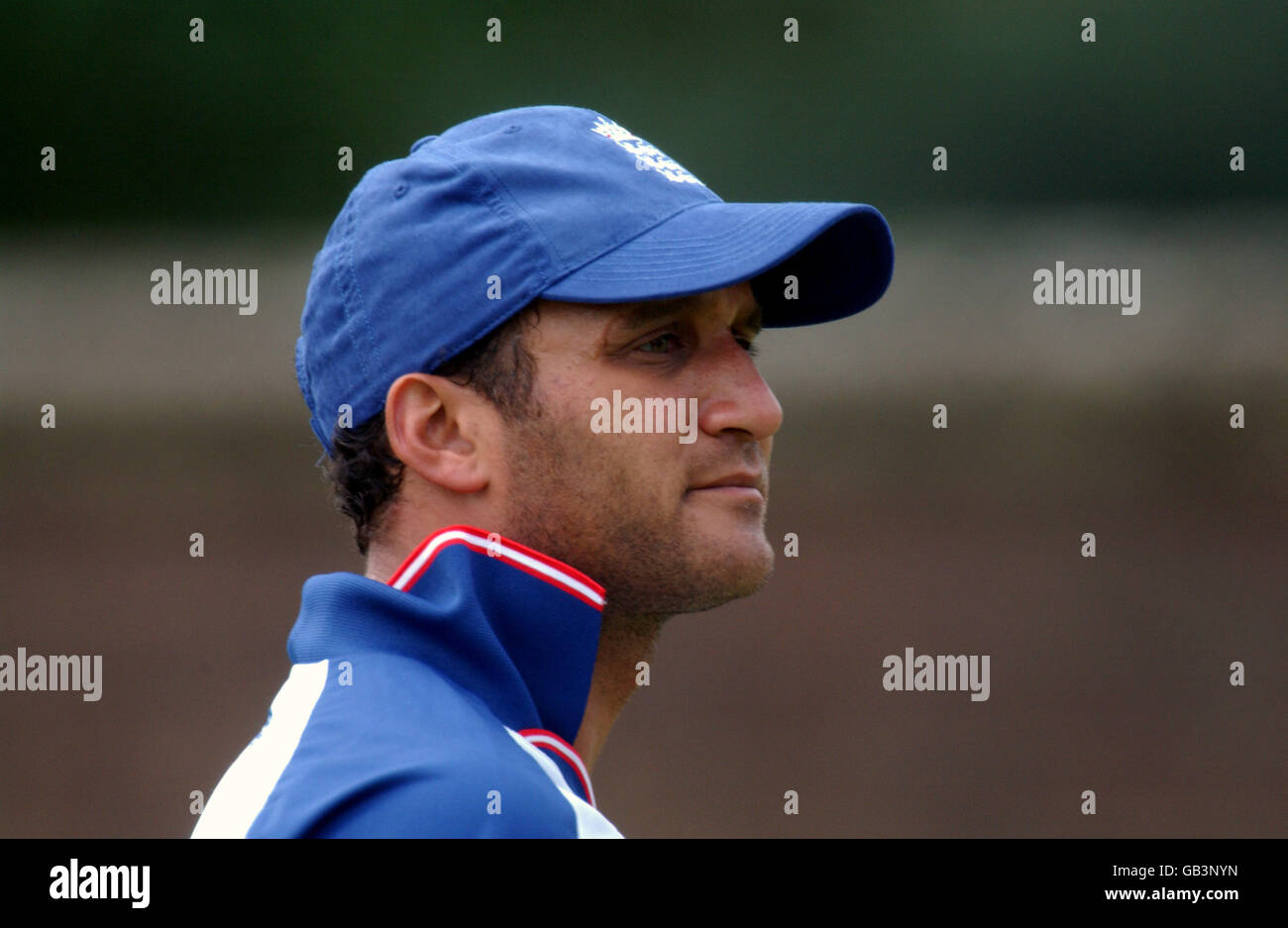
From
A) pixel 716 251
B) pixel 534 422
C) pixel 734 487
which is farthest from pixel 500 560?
pixel 716 251

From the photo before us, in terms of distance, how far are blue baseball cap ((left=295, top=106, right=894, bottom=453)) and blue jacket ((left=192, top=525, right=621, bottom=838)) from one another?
0.22m

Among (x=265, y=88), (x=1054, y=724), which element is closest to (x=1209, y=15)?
(x=1054, y=724)

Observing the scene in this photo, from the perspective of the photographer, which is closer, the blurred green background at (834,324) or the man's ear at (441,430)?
the man's ear at (441,430)

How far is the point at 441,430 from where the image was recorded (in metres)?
1.33

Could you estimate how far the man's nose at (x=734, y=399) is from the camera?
1.34m

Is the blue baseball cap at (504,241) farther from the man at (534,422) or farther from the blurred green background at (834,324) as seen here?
the blurred green background at (834,324)

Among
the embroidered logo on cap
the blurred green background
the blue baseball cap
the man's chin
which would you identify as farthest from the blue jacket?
the blurred green background

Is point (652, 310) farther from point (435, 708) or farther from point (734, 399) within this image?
point (435, 708)

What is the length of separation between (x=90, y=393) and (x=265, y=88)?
5.63ft

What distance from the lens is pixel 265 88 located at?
6820 mm

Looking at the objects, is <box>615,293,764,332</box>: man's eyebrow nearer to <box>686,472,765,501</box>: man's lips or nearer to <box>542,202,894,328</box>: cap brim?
<box>542,202,894,328</box>: cap brim

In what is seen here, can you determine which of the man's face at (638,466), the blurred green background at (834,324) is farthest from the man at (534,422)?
the blurred green background at (834,324)

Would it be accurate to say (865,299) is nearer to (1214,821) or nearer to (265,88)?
(1214,821)

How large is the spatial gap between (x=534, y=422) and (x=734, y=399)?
199 mm
